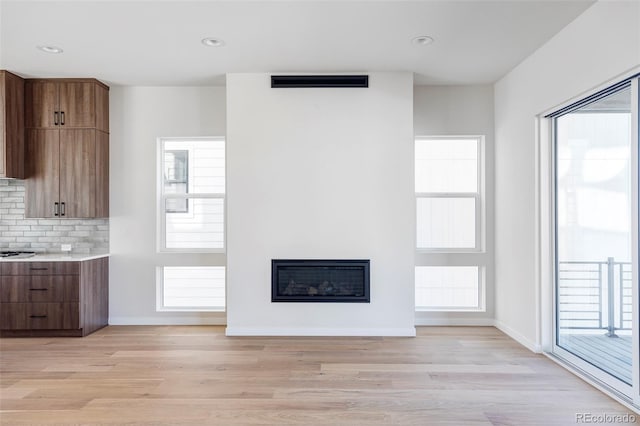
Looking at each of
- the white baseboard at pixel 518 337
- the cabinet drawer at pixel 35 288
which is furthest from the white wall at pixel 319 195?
the cabinet drawer at pixel 35 288

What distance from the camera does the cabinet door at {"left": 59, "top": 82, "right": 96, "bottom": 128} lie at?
4.30m

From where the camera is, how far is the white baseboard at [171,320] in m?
4.58

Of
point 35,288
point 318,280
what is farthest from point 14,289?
point 318,280

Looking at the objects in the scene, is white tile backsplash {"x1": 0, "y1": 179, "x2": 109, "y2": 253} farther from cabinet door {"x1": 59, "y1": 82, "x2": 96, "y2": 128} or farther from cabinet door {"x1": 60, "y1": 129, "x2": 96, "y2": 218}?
cabinet door {"x1": 59, "y1": 82, "x2": 96, "y2": 128}

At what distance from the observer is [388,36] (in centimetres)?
326

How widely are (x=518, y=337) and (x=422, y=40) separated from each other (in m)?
2.89

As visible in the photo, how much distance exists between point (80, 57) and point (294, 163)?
2.19 m

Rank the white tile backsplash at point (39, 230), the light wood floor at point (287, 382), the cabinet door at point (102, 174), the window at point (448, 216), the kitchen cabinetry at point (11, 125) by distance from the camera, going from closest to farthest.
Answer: the light wood floor at point (287, 382) → the kitchen cabinetry at point (11, 125) → the cabinet door at point (102, 174) → the white tile backsplash at point (39, 230) → the window at point (448, 216)

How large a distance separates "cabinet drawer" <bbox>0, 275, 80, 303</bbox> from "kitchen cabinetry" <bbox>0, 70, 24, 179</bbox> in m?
1.06

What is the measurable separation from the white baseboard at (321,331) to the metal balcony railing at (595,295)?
142cm

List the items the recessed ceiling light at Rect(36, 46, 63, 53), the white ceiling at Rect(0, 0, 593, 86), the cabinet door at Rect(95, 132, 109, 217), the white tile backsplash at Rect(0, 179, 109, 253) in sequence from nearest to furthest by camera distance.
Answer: the white ceiling at Rect(0, 0, 593, 86)
the recessed ceiling light at Rect(36, 46, 63, 53)
the cabinet door at Rect(95, 132, 109, 217)
the white tile backsplash at Rect(0, 179, 109, 253)

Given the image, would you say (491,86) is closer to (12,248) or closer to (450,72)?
(450,72)

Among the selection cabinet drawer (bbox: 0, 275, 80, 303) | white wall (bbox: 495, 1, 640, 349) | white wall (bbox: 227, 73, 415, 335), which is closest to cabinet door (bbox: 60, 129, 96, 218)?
cabinet drawer (bbox: 0, 275, 80, 303)

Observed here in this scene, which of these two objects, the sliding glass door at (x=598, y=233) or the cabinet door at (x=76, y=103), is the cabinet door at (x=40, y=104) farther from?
the sliding glass door at (x=598, y=233)
